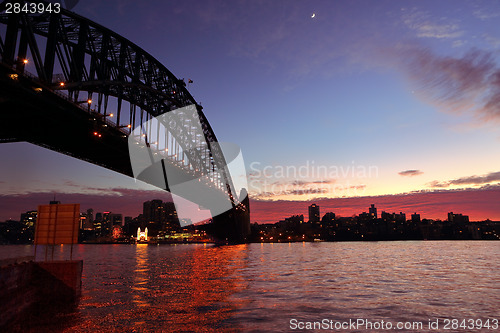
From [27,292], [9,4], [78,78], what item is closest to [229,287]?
[27,292]

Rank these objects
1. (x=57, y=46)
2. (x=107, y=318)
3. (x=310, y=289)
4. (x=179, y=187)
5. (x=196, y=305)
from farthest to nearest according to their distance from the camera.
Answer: (x=179, y=187) → (x=57, y=46) → (x=310, y=289) → (x=196, y=305) → (x=107, y=318)

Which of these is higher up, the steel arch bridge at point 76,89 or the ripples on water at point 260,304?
the steel arch bridge at point 76,89

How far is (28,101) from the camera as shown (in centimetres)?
3155

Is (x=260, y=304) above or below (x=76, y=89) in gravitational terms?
below

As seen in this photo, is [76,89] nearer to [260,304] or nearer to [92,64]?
[92,64]

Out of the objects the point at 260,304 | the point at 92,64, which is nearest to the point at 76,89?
the point at 92,64

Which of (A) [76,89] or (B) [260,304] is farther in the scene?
(A) [76,89]

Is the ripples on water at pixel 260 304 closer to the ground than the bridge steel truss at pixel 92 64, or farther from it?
closer to the ground

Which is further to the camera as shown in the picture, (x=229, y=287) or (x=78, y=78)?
(x=78, y=78)

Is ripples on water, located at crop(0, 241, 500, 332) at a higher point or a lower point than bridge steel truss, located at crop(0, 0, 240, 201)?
lower

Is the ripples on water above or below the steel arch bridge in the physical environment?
below

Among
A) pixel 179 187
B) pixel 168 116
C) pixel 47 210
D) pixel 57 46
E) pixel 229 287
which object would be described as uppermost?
pixel 168 116

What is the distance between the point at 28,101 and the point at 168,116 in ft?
120

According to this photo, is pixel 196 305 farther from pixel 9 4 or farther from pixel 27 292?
pixel 9 4
